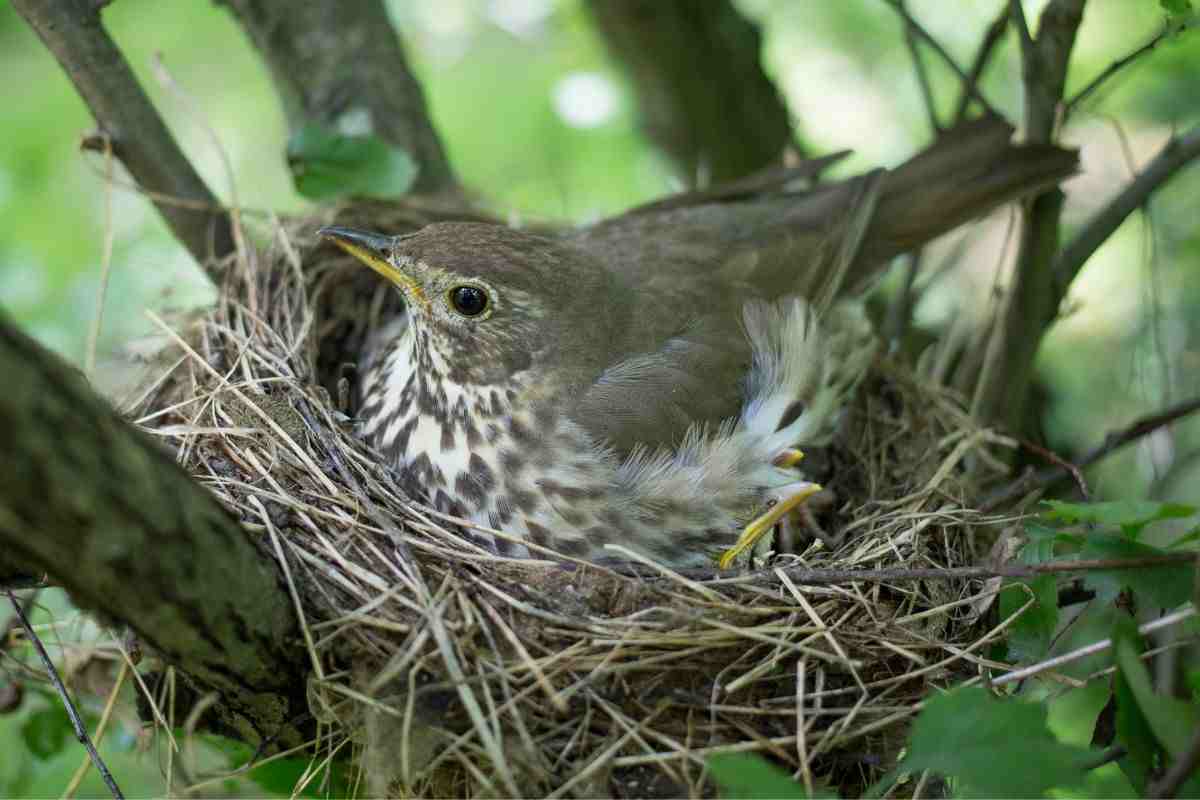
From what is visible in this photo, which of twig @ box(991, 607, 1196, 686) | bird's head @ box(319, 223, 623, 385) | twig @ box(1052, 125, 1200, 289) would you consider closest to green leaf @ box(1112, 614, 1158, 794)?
twig @ box(991, 607, 1196, 686)

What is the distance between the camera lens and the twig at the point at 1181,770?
162 cm

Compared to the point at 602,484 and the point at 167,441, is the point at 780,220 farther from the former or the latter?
the point at 167,441

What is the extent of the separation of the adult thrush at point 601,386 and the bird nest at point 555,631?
16cm

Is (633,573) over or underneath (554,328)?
underneath

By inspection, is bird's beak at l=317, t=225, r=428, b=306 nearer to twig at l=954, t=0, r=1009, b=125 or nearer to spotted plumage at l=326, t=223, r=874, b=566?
spotted plumage at l=326, t=223, r=874, b=566

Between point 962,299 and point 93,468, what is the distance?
3.78 meters

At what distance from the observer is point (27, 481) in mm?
1400

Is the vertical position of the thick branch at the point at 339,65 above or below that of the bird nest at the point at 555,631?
above

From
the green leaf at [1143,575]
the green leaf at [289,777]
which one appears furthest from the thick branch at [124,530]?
the green leaf at [1143,575]

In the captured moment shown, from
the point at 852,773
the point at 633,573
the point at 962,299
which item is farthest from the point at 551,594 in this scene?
the point at 962,299

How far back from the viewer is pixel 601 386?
116 inches

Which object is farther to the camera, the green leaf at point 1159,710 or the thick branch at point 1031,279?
the thick branch at point 1031,279

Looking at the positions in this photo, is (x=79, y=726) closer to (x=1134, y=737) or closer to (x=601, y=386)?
(x=601, y=386)

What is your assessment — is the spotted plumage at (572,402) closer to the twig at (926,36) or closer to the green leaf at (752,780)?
the twig at (926,36)
